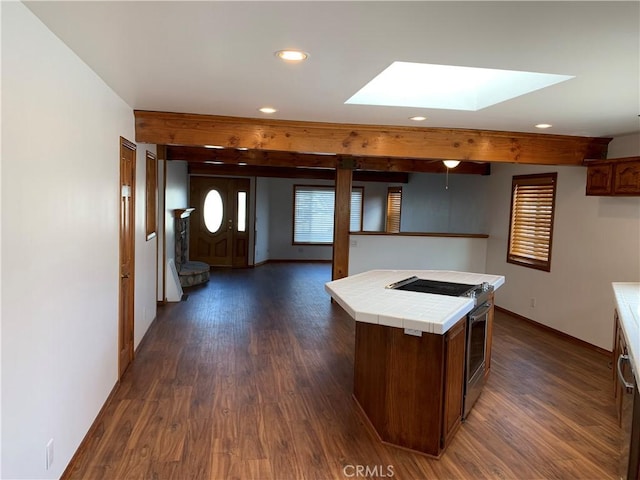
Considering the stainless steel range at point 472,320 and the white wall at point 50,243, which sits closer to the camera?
the white wall at point 50,243

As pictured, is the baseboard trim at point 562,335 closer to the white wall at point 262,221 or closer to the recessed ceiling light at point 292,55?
the recessed ceiling light at point 292,55

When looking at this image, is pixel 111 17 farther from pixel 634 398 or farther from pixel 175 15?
pixel 634 398

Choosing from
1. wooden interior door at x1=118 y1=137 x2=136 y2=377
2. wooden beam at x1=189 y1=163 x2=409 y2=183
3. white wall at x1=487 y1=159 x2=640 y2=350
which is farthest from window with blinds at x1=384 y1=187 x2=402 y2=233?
wooden interior door at x1=118 y1=137 x2=136 y2=377

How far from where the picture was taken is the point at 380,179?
10922 mm

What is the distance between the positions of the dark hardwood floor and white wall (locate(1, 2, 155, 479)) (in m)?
0.39

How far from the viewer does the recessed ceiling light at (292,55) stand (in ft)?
7.41

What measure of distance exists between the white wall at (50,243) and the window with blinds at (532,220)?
4.95m

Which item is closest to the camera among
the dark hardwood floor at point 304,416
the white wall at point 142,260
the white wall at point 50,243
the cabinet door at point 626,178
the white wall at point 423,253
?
the white wall at point 50,243

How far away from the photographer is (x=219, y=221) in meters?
10.4

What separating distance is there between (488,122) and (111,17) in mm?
3130

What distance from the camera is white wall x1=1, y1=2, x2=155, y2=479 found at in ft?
5.78

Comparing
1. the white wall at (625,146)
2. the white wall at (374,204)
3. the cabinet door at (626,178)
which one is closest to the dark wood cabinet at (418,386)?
the cabinet door at (626,178)

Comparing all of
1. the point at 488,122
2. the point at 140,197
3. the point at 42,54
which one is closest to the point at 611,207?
the point at 488,122

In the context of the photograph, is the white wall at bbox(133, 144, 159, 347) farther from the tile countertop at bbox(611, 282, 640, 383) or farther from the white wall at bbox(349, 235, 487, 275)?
the tile countertop at bbox(611, 282, 640, 383)
